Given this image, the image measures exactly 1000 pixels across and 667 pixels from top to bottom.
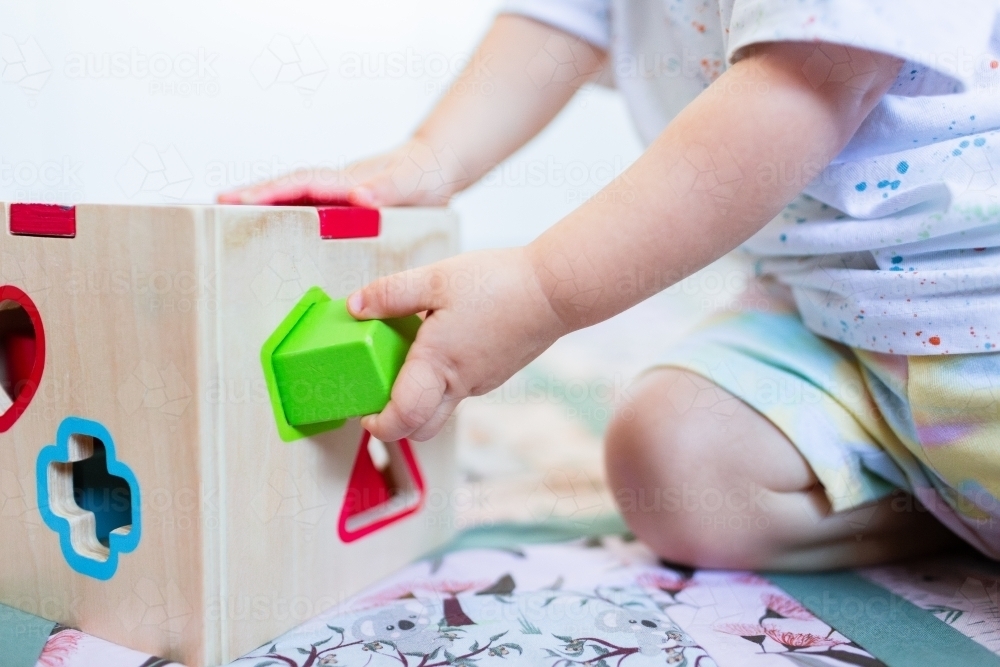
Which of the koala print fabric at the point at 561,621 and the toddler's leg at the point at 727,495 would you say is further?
the toddler's leg at the point at 727,495

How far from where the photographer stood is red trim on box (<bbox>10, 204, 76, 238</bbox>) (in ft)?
1.55

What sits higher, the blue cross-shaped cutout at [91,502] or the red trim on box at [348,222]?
the red trim on box at [348,222]

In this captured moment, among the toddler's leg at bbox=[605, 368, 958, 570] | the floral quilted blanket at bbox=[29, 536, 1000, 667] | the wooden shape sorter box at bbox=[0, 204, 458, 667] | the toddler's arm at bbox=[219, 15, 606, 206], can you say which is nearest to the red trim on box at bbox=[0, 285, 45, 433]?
the wooden shape sorter box at bbox=[0, 204, 458, 667]

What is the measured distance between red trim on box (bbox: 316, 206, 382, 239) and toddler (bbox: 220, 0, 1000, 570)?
5 centimetres

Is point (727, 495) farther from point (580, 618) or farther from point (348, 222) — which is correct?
point (348, 222)

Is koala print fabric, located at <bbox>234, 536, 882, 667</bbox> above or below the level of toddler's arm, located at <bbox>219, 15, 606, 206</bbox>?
below

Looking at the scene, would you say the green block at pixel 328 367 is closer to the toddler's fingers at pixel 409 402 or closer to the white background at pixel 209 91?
the toddler's fingers at pixel 409 402

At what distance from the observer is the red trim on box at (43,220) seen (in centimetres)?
47

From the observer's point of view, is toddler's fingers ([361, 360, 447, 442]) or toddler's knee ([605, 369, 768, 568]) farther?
toddler's knee ([605, 369, 768, 568])

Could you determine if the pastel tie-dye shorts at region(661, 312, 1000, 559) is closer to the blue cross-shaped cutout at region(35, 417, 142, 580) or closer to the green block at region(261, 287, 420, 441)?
the green block at region(261, 287, 420, 441)

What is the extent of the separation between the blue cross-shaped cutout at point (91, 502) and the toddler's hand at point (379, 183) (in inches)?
7.8

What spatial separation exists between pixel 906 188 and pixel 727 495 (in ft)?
0.80

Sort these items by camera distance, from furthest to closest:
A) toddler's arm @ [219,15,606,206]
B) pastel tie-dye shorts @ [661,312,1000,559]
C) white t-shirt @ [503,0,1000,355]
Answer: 1. toddler's arm @ [219,15,606,206]
2. pastel tie-dye shorts @ [661,312,1000,559]
3. white t-shirt @ [503,0,1000,355]

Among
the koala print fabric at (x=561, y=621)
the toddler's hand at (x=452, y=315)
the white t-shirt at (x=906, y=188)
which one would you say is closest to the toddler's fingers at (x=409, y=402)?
the toddler's hand at (x=452, y=315)
